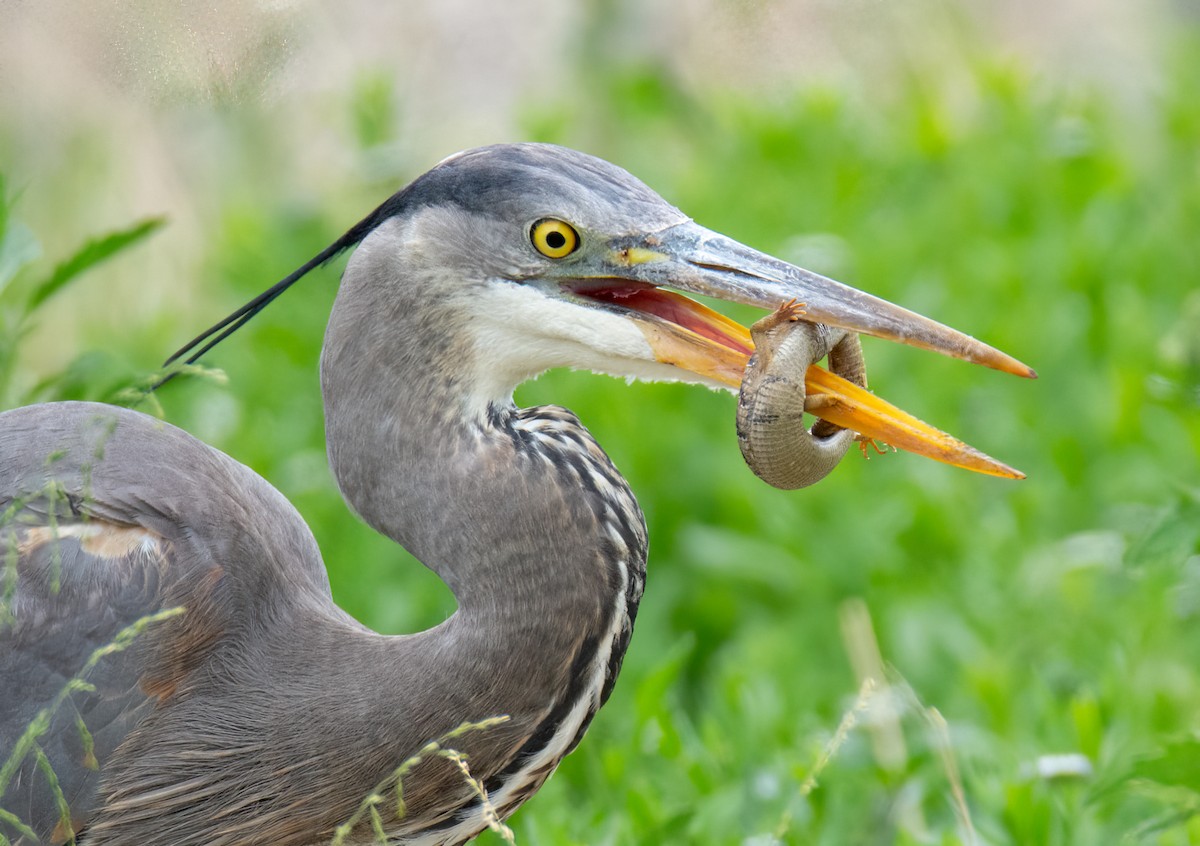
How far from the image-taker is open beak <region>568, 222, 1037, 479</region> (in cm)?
269

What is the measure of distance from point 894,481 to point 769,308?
2993mm

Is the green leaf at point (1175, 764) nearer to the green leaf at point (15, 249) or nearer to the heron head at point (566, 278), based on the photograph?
the heron head at point (566, 278)

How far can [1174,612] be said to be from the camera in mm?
4746

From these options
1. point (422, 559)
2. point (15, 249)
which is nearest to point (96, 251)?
point (15, 249)

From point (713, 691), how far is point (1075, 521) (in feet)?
5.28

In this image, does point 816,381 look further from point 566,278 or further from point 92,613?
point 92,613

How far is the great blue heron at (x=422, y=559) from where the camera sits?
2.79 metres

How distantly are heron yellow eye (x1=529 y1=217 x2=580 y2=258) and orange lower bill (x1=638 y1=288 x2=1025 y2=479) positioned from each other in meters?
0.19

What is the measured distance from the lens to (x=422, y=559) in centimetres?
290

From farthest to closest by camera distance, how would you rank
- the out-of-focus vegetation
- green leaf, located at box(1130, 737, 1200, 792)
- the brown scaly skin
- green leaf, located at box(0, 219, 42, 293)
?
1. the out-of-focus vegetation
2. green leaf, located at box(0, 219, 42, 293)
3. green leaf, located at box(1130, 737, 1200, 792)
4. the brown scaly skin

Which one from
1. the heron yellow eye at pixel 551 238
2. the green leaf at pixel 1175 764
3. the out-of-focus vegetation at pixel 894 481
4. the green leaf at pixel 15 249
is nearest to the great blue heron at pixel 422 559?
the heron yellow eye at pixel 551 238

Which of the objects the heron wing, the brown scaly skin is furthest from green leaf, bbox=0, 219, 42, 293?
the brown scaly skin

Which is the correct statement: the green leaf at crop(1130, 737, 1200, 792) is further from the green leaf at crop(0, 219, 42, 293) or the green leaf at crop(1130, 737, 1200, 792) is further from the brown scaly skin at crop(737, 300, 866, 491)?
the green leaf at crop(0, 219, 42, 293)

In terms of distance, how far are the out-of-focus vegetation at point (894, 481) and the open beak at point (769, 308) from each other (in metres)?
0.52
